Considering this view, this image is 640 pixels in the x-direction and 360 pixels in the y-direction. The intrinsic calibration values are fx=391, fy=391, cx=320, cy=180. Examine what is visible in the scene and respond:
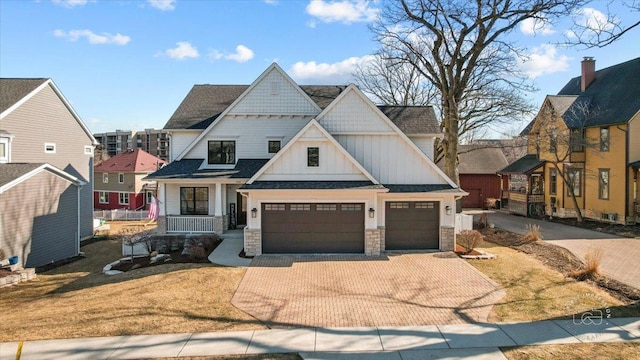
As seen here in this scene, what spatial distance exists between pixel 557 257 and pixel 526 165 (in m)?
17.7

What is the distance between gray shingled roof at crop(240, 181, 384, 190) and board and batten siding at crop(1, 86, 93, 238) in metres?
14.6

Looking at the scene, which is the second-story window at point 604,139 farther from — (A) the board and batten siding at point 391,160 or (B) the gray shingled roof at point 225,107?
(A) the board and batten siding at point 391,160

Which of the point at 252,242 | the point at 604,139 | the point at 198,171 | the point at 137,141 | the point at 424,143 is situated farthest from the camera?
the point at 137,141

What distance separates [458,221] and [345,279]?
9652 millimetres

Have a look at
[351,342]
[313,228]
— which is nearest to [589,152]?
[313,228]

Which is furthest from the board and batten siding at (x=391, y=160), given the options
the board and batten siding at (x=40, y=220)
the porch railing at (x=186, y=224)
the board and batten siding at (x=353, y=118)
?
the board and batten siding at (x=40, y=220)

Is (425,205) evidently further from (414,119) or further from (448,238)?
(414,119)

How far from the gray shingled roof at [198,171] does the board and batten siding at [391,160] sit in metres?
5.23

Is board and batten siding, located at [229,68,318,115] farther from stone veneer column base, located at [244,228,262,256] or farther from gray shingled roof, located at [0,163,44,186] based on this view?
gray shingled roof, located at [0,163,44,186]

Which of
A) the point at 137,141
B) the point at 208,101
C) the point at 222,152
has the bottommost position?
the point at 222,152

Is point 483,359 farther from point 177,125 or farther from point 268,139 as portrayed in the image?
point 177,125

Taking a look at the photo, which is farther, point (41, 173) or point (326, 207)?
point (41, 173)

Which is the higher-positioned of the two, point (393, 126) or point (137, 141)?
point (137, 141)

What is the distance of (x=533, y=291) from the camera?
1177 cm
